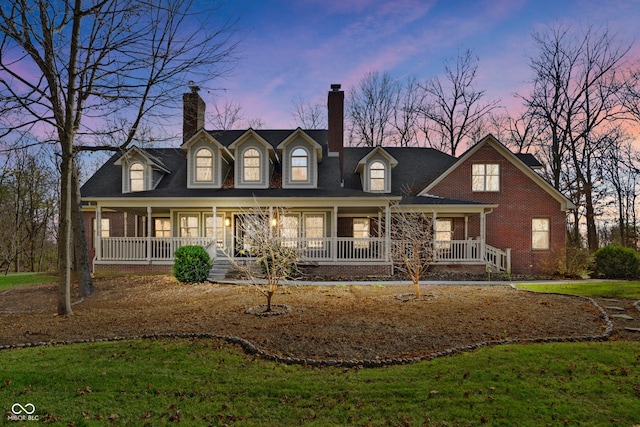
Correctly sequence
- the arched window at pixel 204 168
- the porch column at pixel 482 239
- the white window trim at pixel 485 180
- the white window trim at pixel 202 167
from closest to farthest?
1. the porch column at pixel 482 239
2. the white window trim at pixel 202 167
3. the arched window at pixel 204 168
4. the white window trim at pixel 485 180

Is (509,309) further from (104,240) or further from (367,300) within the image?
(104,240)

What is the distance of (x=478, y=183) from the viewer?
1745 cm

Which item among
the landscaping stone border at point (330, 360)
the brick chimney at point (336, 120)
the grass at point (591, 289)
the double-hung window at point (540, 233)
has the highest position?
the brick chimney at point (336, 120)

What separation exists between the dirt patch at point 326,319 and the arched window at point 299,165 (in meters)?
7.30

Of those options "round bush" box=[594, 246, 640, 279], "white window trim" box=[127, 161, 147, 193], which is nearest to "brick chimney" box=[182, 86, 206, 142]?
"white window trim" box=[127, 161, 147, 193]

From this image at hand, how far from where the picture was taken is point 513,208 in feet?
56.4

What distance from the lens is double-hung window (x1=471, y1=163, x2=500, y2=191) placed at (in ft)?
57.0

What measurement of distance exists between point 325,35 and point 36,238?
102 ft

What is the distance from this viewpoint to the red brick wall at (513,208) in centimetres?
1694

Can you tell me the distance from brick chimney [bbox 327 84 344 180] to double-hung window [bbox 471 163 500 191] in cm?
723

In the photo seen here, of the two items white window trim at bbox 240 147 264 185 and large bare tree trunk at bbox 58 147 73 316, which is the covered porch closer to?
white window trim at bbox 240 147 264 185

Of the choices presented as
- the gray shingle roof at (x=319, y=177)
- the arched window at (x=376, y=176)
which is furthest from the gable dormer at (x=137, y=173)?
the arched window at (x=376, y=176)

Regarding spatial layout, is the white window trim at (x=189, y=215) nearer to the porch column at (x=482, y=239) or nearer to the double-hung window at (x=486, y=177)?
the porch column at (x=482, y=239)

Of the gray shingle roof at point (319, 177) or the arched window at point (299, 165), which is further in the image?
the arched window at point (299, 165)
